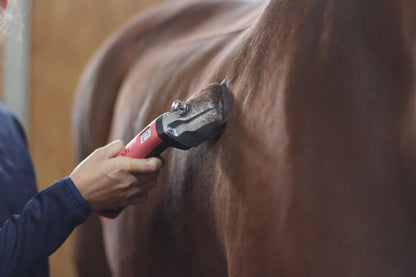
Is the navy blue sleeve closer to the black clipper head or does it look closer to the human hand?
the human hand

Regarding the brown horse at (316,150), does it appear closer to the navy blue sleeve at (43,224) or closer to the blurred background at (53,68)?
the navy blue sleeve at (43,224)

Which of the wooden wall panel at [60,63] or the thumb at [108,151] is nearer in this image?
the thumb at [108,151]

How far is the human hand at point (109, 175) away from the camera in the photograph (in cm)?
52

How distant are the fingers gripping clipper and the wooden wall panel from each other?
151 cm

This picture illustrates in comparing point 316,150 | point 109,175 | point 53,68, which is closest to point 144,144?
point 109,175

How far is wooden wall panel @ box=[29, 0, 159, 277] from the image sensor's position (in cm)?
189

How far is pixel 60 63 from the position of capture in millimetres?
1910

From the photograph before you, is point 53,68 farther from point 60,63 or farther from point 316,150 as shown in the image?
point 316,150

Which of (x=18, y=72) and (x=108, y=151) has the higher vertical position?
(x=18, y=72)

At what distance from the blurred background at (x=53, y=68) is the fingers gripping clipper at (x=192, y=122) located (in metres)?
1.51

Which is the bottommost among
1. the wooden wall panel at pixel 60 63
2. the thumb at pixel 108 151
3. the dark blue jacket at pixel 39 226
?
the dark blue jacket at pixel 39 226

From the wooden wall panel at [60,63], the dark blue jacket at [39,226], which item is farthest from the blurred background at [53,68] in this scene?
the dark blue jacket at [39,226]

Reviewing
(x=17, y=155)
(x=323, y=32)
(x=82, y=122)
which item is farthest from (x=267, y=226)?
(x=82, y=122)

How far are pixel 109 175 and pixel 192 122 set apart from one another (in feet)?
0.38
